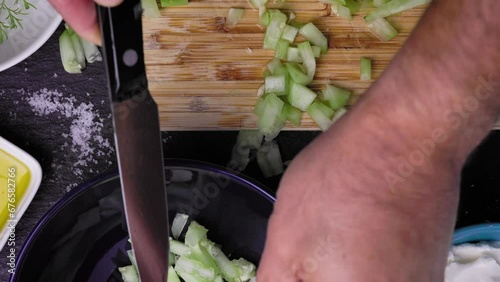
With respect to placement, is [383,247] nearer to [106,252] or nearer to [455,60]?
[455,60]

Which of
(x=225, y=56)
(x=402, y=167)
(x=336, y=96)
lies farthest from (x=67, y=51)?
(x=402, y=167)

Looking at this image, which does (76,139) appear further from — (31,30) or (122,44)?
(122,44)

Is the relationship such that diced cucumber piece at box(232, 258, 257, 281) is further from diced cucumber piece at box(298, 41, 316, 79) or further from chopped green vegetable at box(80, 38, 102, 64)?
chopped green vegetable at box(80, 38, 102, 64)

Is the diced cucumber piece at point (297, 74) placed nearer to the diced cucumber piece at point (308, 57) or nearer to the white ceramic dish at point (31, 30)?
the diced cucumber piece at point (308, 57)

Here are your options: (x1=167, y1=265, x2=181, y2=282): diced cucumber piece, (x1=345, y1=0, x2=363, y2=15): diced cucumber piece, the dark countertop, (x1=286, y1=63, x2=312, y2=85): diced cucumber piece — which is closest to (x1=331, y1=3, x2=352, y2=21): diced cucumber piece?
(x1=345, y1=0, x2=363, y2=15): diced cucumber piece

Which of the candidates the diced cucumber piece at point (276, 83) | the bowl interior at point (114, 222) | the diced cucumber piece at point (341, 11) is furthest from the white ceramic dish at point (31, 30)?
the diced cucumber piece at point (341, 11)

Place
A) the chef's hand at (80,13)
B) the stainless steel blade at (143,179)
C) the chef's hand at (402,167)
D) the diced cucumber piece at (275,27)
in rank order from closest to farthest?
the chef's hand at (402,167) < the stainless steel blade at (143,179) < the chef's hand at (80,13) < the diced cucumber piece at (275,27)

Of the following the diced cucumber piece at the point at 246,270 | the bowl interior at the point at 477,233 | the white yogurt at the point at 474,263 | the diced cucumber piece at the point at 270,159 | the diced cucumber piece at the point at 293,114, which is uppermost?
the diced cucumber piece at the point at 293,114

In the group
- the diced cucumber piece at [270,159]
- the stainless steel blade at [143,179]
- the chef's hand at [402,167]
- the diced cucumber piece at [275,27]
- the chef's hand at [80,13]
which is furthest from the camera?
the diced cucumber piece at [270,159]
